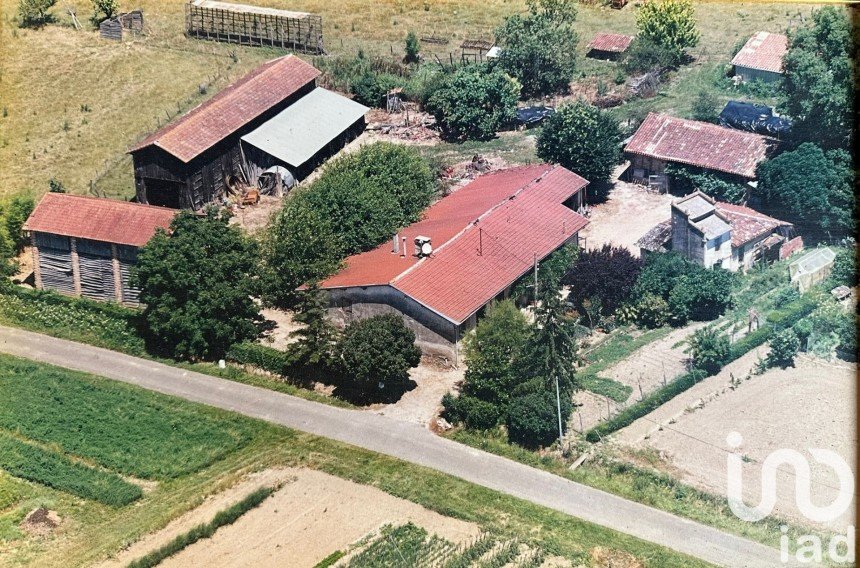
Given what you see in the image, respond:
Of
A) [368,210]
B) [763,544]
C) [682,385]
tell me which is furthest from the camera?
[368,210]

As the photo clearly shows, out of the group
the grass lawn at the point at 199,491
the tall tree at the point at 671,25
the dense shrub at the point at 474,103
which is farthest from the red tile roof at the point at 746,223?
the grass lawn at the point at 199,491

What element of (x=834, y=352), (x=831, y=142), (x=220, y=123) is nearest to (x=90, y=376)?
(x=220, y=123)

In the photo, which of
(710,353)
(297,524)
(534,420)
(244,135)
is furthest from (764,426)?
(244,135)

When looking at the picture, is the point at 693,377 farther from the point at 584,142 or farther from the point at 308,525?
the point at 584,142

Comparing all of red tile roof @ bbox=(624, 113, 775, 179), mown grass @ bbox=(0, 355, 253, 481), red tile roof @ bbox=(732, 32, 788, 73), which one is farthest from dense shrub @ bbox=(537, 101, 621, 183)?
mown grass @ bbox=(0, 355, 253, 481)

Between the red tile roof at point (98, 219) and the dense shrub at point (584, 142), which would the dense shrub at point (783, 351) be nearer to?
the dense shrub at point (584, 142)

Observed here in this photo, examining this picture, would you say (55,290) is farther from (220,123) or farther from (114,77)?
(114,77)

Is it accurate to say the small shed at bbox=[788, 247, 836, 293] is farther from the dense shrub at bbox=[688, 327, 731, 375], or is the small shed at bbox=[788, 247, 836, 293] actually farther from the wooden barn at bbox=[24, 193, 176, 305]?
the wooden barn at bbox=[24, 193, 176, 305]
